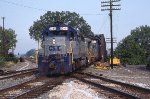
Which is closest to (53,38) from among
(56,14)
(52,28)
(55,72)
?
(52,28)

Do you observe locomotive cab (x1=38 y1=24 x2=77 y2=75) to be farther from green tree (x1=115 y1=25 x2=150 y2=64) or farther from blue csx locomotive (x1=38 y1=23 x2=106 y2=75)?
green tree (x1=115 y1=25 x2=150 y2=64)

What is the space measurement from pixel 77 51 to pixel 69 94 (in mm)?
13607

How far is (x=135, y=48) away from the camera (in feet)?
306

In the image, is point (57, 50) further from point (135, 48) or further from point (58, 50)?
point (135, 48)

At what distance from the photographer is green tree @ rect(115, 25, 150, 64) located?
83.1 meters

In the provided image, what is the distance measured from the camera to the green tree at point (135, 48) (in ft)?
273

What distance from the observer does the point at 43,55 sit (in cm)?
2502

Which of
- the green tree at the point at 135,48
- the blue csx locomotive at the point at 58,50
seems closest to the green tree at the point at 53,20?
the green tree at the point at 135,48

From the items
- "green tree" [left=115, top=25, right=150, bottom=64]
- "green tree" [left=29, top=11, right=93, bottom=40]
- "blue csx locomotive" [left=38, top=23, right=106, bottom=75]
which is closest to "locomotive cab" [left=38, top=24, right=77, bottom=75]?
"blue csx locomotive" [left=38, top=23, right=106, bottom=75]

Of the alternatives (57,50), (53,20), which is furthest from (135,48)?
(57,50)

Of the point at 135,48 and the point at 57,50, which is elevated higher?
the point at 135,48

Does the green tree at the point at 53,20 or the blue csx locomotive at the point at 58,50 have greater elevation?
the green tree at the point at 53,20

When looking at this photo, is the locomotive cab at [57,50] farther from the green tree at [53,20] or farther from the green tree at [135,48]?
the green tree at [53,20]

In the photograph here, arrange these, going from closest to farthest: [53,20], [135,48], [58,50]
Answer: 1. [58,50]
2. [135,48]
3. [53,20]
